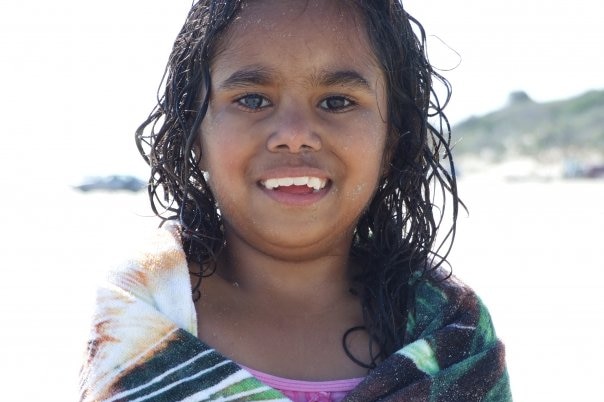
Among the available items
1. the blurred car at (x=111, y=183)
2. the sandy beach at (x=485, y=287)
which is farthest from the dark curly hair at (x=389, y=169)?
the blurred car at (x=111, y=183)

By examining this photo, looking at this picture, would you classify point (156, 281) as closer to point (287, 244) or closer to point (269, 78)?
point (287, 244)

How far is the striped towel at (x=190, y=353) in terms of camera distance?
6.60ft

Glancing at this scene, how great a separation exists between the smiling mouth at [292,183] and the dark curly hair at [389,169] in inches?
12.1

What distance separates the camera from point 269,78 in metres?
2.23

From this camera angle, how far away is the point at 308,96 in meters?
2.23

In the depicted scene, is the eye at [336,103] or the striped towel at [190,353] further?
the eye at [336,103]

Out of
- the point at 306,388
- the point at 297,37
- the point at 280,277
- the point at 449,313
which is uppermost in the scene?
Result: the point at 297,37

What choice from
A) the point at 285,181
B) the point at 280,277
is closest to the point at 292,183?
the point at 285,181

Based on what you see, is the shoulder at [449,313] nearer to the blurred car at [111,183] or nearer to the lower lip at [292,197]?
the lower lip at [292,197]

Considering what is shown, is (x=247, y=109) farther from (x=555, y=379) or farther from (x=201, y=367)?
(x=555, y=379)

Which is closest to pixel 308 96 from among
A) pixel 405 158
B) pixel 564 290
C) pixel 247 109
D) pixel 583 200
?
pixel 247 109

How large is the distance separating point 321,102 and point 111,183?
70.8ft

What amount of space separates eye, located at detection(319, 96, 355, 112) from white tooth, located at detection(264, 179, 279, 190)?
0.25m

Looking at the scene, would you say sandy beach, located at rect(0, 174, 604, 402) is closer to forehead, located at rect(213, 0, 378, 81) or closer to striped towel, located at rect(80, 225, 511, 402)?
striped towel, located at rect(80, 225, 511, 402)
